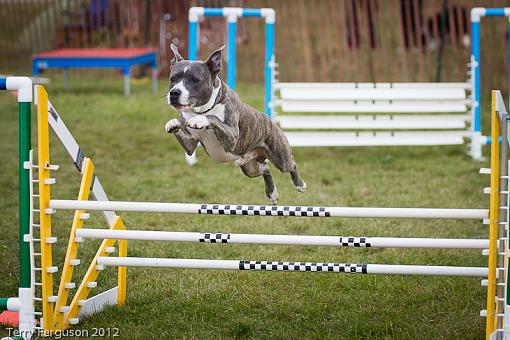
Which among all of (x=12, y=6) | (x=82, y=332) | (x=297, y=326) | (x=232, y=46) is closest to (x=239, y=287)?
(x=297, y=326)

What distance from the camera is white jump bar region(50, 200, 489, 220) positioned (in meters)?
4.48

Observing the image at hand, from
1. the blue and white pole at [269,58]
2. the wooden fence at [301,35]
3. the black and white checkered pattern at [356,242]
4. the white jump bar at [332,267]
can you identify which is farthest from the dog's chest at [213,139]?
the wooden fence at [301,35]

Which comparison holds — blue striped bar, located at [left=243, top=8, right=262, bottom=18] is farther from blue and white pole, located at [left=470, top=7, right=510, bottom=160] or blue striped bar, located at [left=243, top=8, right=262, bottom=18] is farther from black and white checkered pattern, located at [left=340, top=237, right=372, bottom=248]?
black and white checkered pattern, located at [left=340, top=237, right=372, bottom=248]

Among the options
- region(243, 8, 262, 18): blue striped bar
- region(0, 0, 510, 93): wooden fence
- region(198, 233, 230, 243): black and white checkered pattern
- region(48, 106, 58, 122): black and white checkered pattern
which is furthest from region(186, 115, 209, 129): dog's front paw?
region(0, 0, 510, 93): wooden fence

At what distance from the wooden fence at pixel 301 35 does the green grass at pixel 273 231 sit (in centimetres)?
385

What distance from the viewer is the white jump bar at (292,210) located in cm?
448

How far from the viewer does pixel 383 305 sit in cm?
550

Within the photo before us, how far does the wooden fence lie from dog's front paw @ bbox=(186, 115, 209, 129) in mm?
11318

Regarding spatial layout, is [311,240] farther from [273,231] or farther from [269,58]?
[269,58]

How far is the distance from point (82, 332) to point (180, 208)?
106 centimetres

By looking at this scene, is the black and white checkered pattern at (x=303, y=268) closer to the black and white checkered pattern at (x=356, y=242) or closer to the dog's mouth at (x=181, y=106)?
the black and white checkered pattern at (x=356, y=242)

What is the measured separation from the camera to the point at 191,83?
14.4 feet

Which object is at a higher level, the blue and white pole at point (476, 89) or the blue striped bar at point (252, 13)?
the blue striped bar at point (252, 13)

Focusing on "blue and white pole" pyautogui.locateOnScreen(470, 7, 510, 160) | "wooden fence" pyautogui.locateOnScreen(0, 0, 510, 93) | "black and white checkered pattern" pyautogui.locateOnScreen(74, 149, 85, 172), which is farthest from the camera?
"wooden fence" pyautogui.locateOnScreen(0, 0, 510, 93)
